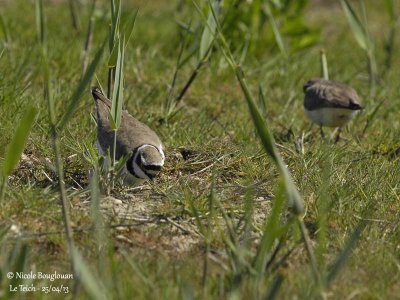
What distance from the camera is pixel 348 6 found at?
6.91m

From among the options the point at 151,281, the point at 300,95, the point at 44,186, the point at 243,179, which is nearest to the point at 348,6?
the point at 300,95

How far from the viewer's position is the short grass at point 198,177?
14.1 ft

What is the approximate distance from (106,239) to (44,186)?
901mm

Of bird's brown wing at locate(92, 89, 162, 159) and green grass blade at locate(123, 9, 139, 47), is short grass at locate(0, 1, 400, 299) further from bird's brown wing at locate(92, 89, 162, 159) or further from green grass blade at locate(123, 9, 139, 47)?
green grass blade at locate(123, 9, 139, 47)

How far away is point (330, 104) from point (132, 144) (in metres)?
2.28

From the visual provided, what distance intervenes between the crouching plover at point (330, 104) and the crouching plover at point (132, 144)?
1875 millimetres

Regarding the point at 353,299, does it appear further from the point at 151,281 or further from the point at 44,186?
the point at 44,186

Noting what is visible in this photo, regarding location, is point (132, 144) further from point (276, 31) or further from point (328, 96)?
point (276, 31)

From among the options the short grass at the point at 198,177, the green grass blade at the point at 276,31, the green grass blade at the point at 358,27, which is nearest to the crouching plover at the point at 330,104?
the short grass at the point at 198,177

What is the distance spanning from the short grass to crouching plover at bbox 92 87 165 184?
14 centimetres

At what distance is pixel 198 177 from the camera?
5762mm

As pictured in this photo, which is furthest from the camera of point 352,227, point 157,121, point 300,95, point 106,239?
point 300,95

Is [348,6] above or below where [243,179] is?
above

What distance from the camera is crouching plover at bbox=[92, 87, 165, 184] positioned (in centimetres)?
542
